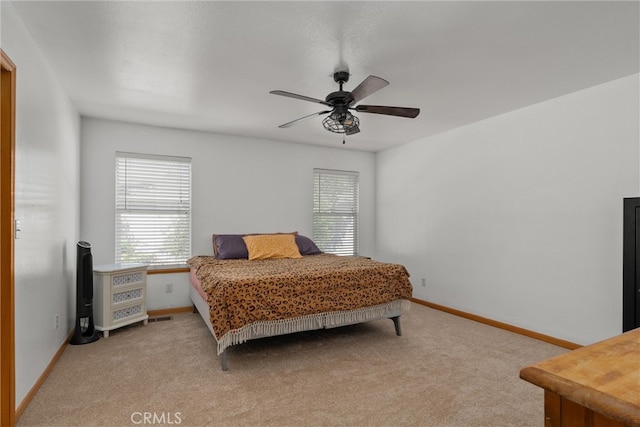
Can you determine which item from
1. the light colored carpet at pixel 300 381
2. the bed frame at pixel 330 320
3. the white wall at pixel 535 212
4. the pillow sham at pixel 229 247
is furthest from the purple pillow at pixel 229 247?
the white wall at pixel 535 212

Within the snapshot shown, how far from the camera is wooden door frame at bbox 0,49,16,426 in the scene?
6.06 feet

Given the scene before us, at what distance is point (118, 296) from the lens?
3568 mm

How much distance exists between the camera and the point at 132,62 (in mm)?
2604

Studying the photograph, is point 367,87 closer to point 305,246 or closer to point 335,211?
point 305,246

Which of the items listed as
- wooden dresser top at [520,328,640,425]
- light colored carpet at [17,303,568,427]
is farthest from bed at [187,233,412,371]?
→ wooden dresser top at [520,328,640,425]

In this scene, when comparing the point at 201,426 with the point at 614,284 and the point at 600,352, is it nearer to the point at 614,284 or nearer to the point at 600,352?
the point at 600,352

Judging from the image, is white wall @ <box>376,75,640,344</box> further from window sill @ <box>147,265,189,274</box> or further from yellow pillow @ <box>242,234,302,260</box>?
window sill @ <box>147,265,189,274</box>

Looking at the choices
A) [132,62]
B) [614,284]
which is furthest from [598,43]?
[132,62]

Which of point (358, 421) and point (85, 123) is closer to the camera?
point (358, 421)

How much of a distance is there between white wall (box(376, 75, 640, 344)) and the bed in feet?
4.12

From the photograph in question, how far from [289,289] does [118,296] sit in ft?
6.45

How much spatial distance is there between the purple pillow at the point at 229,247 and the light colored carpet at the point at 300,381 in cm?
100

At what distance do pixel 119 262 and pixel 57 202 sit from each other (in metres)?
1.47

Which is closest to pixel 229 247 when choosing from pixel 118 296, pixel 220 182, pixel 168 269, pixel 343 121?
pixel 168 269
